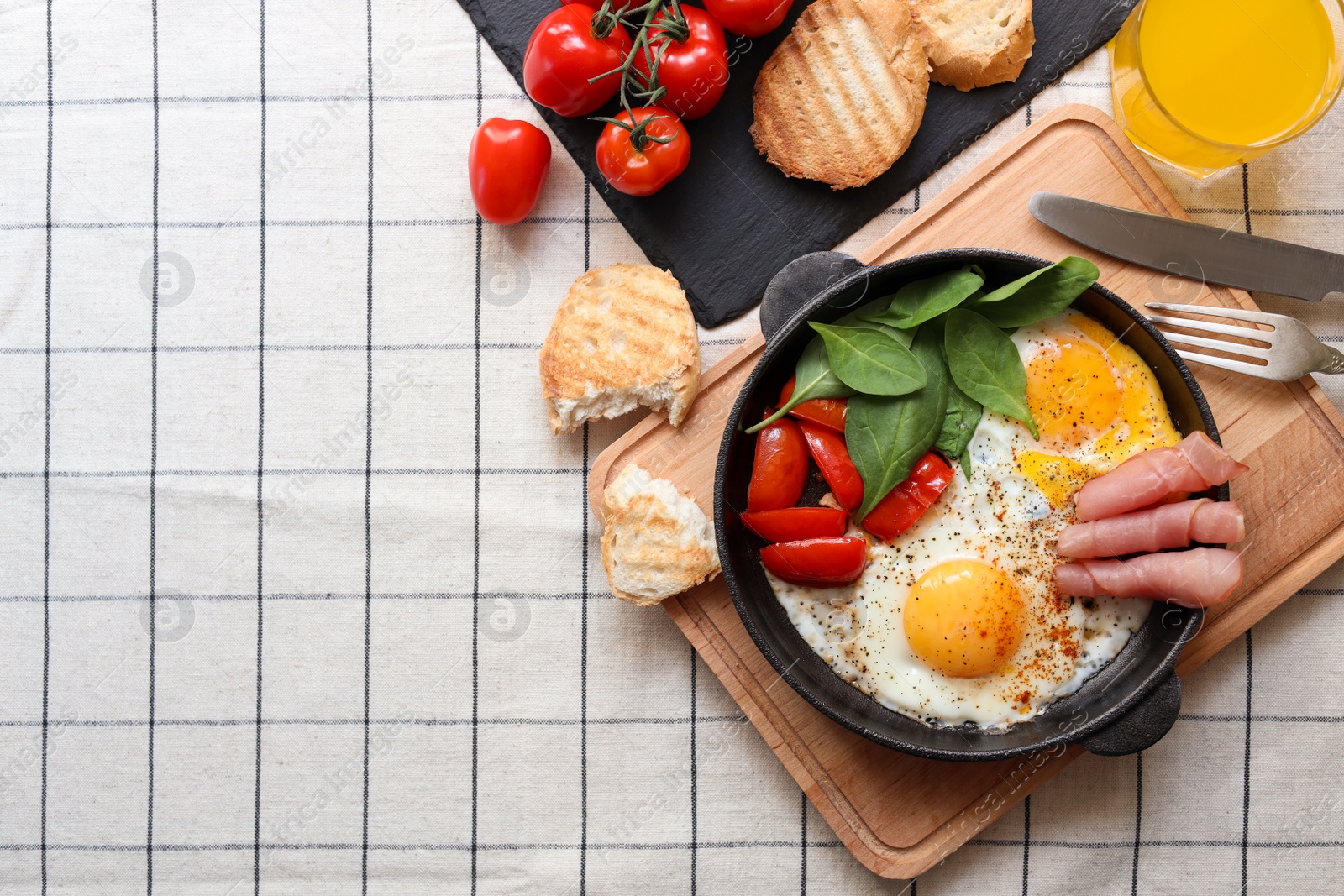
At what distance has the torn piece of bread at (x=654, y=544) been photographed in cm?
181

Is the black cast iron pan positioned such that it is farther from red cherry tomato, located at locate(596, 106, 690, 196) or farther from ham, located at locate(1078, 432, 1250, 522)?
red cherry tomato, located at locate(596, 106, 690, 196)

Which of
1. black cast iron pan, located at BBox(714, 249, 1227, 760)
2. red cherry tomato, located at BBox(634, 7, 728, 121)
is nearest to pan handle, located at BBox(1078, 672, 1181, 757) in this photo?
black cast iron pan, located at BBox(714, 249, 1227, 760)

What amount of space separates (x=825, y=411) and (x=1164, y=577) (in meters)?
0.68

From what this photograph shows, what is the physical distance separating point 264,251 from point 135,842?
1417mm

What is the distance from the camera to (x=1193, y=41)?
178cm

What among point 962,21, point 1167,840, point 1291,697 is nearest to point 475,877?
point 1167,840

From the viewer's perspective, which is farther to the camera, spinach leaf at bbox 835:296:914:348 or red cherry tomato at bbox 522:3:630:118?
red cherry tomato at bbox 522:3:630:118

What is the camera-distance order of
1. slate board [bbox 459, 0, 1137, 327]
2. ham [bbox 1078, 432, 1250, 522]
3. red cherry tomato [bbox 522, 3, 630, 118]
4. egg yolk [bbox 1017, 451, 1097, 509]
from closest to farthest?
1. ham [bbox 1078, 432, 1250, 522]
2. egg yolk [bbox 1017, 451, 1097, 509]
3. red cherry tomato [bbox 522, 3, 630, 118]
4. slate board [bbox 459, 0, 1137, 327]

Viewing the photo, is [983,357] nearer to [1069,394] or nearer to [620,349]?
[1069,394]

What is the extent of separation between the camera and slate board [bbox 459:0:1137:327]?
1961mm

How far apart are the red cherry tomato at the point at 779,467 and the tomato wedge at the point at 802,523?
1.6 inches

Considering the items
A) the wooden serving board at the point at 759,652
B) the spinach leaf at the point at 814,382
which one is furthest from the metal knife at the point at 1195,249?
the spinach leaf at the point at 814,382

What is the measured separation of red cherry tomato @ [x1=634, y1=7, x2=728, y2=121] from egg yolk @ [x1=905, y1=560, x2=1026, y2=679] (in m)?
1.09

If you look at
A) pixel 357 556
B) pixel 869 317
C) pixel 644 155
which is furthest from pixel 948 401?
pixel 357 556
